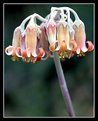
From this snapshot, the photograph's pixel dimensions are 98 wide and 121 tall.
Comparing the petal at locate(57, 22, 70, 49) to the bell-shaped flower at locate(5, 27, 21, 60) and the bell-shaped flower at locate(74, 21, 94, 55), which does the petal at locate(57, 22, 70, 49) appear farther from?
the bell-shaped flower at locate(5, 27, 21, 60)

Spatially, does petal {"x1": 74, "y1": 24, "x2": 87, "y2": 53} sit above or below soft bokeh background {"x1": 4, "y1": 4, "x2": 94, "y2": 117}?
above

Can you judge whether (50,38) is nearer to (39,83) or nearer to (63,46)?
(63,46)

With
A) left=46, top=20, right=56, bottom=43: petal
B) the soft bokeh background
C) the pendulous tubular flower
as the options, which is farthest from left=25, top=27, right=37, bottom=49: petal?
the soft bokeh background

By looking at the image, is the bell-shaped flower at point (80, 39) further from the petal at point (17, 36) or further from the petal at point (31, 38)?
the petal at point (17, 36)

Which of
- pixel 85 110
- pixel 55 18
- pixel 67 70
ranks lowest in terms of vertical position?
pixel 85 110

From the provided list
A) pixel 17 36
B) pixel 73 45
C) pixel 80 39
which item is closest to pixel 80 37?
pixel 80 39

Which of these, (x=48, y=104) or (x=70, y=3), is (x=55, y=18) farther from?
(x=48, y=104)

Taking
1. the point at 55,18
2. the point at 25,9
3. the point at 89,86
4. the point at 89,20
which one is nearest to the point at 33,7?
the point at 25,9
